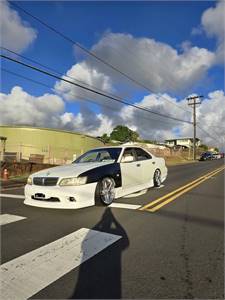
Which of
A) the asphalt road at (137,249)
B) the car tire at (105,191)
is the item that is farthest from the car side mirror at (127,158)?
the asphalt road at (137,249)

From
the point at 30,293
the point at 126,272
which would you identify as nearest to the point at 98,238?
the point at 126,272

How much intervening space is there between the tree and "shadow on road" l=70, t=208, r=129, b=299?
108510 mm

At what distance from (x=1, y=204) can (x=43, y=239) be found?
341 centimetres

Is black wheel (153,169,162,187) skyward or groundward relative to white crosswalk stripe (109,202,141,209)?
skyward

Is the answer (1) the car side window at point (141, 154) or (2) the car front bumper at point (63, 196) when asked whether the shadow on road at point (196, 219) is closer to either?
(2) the car front bumper at point (63, 196)

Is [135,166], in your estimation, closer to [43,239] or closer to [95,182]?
[95,182]

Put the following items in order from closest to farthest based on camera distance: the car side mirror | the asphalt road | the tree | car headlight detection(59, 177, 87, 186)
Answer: the asphalt road, car headlight detection(59, 177, 87, 186), the car side mirror, the tree

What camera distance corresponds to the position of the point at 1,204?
7578 millimetres

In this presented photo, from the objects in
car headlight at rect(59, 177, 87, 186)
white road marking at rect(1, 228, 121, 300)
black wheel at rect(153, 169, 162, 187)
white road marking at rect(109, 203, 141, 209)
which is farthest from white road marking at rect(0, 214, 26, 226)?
black wheel at rect(153, 169, 162, 187)

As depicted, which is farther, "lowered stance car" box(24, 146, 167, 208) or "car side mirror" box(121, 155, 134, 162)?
"car side mirror" box(121, 155, 134, 162)

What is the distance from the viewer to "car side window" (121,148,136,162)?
26.5 ft

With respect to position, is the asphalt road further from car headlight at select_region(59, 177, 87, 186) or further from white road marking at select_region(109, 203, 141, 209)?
car headlight at select_region(59, 177, 87, 186)

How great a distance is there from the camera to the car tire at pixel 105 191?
670 centimetres

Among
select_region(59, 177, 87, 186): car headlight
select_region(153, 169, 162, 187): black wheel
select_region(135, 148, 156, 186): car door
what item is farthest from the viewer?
select_region(153, 169, 162, 187): black wheel
